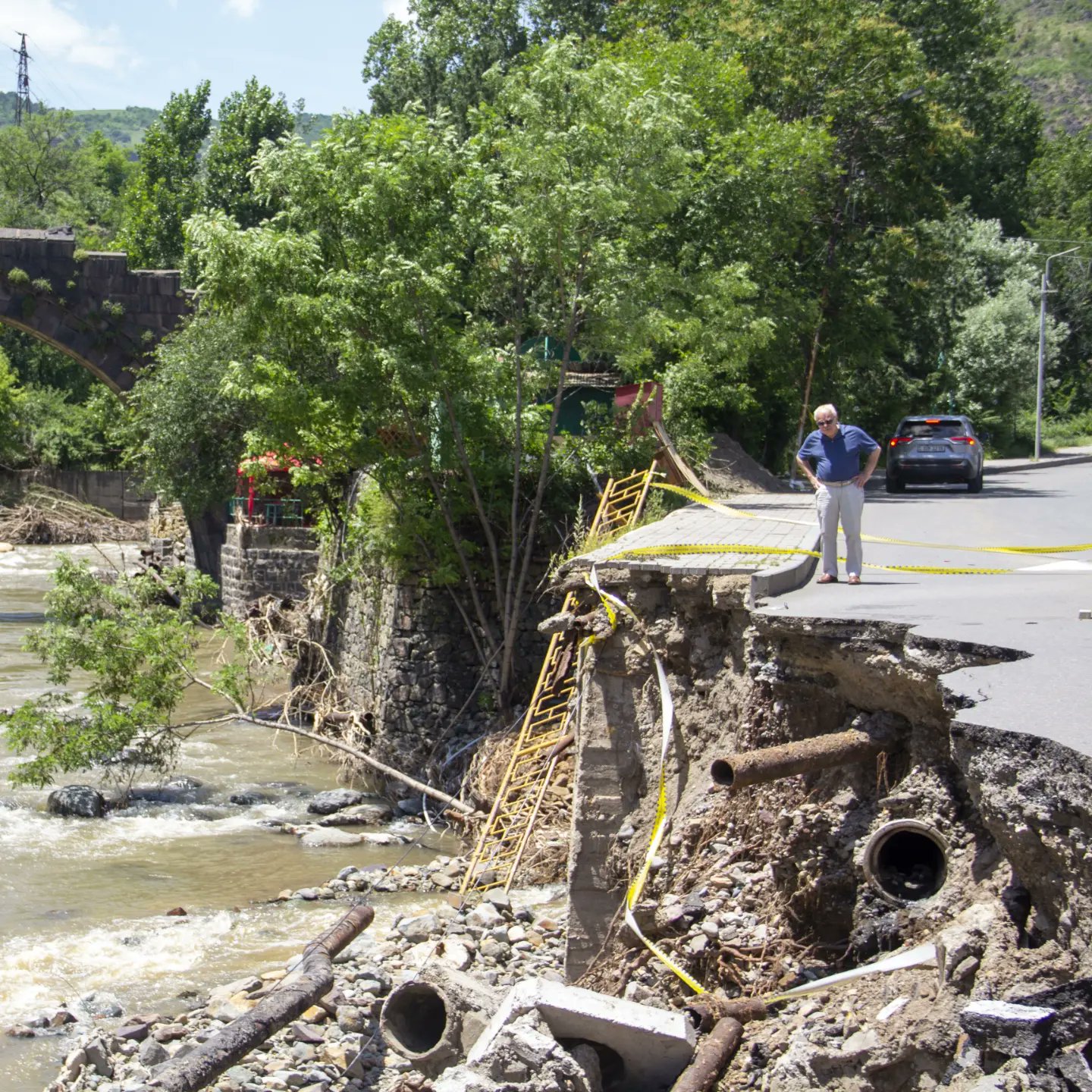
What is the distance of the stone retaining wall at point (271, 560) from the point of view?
2658cm

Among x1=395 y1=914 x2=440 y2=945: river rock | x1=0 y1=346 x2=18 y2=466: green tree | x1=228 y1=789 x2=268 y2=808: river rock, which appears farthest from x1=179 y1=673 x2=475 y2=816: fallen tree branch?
x1=0 y1=346 x2=18 y2=466: green tree

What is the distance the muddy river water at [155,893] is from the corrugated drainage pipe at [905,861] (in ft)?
17.8

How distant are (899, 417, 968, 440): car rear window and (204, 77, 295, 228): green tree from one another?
30354 millimetres

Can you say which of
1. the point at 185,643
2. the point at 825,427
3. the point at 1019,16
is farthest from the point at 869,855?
the point at 1019,16

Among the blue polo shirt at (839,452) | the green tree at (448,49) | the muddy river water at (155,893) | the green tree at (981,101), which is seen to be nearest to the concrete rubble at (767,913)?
the muddy river water at (155,893)

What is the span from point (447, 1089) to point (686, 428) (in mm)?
14380

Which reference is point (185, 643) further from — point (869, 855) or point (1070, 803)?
point (1070, 803)

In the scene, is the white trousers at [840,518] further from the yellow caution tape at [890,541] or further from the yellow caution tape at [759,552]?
the yellow caution tape at [890,541]

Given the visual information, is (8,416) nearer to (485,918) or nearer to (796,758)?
(485,918)

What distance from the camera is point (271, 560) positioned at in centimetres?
2669

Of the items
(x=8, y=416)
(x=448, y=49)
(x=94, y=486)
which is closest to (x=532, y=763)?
(x=448, y=49)

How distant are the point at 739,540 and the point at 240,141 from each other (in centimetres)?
4440

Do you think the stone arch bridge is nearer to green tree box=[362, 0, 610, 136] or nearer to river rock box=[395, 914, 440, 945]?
green tree box=[362, 0, 610, 136]

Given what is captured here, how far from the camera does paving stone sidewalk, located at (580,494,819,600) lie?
8781mm
